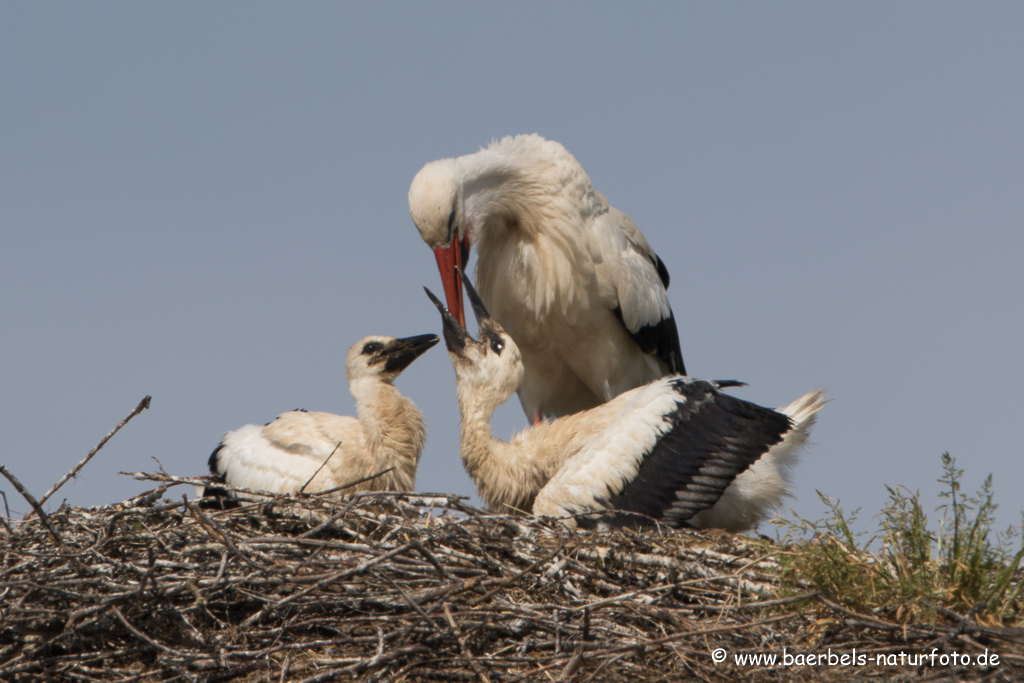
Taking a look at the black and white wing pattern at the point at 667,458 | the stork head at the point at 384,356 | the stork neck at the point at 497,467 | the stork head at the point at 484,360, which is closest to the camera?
the black and white wing pattern at the point at 667,458

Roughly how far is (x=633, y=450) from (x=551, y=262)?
1576 millimetres

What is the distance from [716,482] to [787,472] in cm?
72

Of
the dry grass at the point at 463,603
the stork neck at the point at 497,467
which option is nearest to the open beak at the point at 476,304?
the stork neck at the point at 497,467

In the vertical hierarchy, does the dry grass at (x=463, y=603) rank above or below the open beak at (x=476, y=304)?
below

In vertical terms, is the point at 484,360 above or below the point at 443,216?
below

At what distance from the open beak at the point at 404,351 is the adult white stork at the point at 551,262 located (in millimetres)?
210

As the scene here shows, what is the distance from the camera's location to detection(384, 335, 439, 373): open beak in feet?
17.9

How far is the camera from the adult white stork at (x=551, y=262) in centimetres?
571

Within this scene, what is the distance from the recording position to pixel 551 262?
5.98 meters

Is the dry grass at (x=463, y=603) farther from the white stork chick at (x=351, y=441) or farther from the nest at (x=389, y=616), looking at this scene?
the white stork chick at (x=351, y=441)

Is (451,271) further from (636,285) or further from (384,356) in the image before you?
(636,285)

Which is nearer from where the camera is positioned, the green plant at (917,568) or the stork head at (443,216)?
the green plant at (917,568)

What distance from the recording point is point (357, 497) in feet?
12.5

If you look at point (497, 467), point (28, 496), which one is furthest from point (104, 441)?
point (497, 467)
